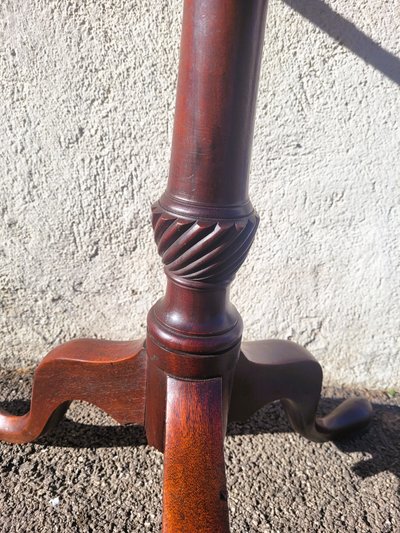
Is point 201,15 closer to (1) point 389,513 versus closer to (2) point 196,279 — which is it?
(2) point 196,279

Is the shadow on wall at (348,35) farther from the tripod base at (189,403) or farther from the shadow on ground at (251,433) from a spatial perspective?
the shadow on ground at (251,433)

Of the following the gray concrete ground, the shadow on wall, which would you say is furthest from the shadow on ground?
the shadow on wall

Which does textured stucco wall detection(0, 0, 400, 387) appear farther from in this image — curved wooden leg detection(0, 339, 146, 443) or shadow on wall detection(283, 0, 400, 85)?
curved wooden leg detection(0, 339, 146, 443)

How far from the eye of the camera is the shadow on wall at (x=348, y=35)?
80 centimetres

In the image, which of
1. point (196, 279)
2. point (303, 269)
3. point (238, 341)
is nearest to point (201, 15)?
point (196, 279)

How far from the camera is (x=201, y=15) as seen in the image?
0.52 meters

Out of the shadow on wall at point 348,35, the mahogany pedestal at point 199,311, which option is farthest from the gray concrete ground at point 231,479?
the shadow on wall at point 348,35

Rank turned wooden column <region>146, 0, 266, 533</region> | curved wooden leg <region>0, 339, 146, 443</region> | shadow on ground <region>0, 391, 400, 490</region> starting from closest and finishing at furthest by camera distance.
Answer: turned wooden column <region>146, 0, 266, 533</region> → curved wooden leg <region>0, 339, 146, 443</region> → shadow on ground <region>0, 391, 400, 490</region>

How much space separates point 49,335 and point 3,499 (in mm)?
352

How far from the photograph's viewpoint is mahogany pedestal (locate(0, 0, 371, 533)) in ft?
1.75

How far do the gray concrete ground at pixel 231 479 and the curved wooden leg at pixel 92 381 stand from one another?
0.09 metres

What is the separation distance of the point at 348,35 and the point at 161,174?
40cm

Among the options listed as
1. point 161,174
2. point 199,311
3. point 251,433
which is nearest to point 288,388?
point 251,433

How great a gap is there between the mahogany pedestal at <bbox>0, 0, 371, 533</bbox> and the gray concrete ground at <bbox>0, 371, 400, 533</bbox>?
0.44 ft
